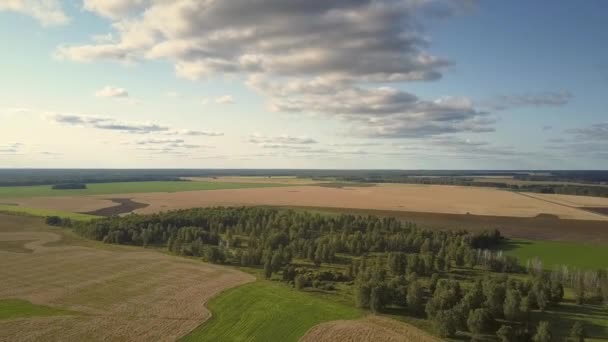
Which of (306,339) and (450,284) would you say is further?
(450,284)

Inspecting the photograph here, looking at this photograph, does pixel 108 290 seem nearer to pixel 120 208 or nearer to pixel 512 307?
A: pixel 512 307

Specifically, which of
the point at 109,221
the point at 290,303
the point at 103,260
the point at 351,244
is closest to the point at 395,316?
the point at 290,303

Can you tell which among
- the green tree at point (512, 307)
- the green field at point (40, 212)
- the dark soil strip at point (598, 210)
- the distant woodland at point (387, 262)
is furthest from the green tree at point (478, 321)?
the green field at point (40, 212)

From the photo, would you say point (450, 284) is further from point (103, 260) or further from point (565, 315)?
point (103, 260)

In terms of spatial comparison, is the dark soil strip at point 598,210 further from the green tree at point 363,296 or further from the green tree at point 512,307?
the green tree at point 363,296

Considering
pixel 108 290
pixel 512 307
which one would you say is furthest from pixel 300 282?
pixel 512 307
